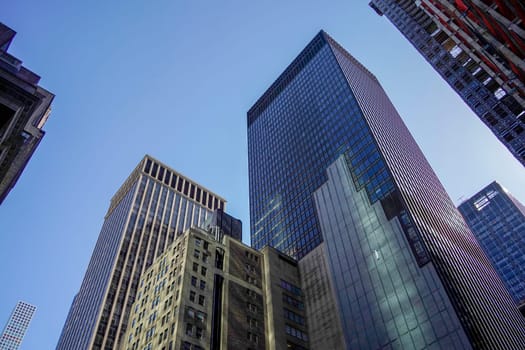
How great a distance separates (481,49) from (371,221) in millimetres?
44211

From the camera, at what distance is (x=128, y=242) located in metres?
140

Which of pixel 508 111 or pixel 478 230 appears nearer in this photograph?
pixel 508 111

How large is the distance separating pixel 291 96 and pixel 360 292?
102 metres

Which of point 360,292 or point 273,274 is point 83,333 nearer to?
point 273,274

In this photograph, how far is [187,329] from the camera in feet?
229

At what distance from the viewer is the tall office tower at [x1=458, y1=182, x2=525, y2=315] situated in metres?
160

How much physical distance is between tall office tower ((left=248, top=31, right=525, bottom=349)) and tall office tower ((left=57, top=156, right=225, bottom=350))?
3630 centimetres

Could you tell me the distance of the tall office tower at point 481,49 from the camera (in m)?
33.8

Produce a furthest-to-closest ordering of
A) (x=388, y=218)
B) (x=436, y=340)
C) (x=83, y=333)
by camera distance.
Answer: (x=83, y=333) → (x=388, y=218) → (x=436, y=340)

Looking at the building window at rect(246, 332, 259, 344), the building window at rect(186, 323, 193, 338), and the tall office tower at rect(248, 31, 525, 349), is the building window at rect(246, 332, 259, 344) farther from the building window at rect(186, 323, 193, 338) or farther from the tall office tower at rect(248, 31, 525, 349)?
the tall office tower at rect(248, 31, 525, 349)

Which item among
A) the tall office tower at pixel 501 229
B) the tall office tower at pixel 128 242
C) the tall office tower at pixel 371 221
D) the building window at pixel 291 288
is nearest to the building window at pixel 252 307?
the building window at pixel 291 288

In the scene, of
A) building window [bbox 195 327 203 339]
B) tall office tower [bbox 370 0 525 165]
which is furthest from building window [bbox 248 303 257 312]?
tall office tower [bbox 370 0 525 165]

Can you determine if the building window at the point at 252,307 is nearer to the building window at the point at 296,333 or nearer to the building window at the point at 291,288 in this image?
the building window at the point at 296,333

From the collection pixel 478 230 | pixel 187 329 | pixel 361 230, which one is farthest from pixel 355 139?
pixel 478 230
